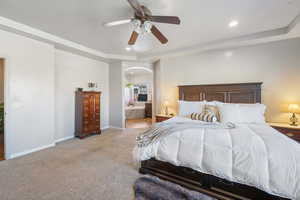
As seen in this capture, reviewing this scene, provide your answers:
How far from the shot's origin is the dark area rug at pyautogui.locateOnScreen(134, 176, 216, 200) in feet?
2.76

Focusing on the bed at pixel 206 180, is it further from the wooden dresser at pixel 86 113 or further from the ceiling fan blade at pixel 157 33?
the wooden dresser at pixel 86 113

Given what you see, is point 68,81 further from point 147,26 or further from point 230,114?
point 230,114

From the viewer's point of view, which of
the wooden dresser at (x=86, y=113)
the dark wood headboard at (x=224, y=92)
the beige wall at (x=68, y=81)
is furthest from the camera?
the wooden dresser at (x=86, y=113)

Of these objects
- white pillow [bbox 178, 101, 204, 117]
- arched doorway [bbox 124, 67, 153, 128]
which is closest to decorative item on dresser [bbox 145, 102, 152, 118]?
arched doorway [bbox 124, 67, 153, 128]

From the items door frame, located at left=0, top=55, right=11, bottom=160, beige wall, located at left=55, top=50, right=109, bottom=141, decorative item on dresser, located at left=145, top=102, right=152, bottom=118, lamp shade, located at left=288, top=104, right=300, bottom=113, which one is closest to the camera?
door frame, located at left=0, top=55, right=11, bottom=160

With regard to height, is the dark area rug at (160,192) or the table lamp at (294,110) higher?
the table lamp at (294,110)

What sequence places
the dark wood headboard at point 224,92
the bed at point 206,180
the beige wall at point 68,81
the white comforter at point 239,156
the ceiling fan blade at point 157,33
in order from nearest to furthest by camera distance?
the white comforter at point 239,156 → the bed at point 206,180 → the ceiling fan blade at point 157,33 → the dark wood headboard at point 224,92 → the beige wall at point 68,81

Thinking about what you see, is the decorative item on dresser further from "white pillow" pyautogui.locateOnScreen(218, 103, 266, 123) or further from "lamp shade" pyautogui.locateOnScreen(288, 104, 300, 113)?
"lamp shade" pyautogui.locateOnScreen(288, 104, 300, 113)

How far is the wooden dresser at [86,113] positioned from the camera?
4184 millimetres

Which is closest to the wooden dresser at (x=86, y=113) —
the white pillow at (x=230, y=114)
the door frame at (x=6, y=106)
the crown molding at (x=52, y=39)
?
the crown molding at (x=52, y=39)

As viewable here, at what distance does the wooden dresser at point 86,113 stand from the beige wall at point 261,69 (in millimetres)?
2849

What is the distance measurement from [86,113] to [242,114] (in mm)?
4023

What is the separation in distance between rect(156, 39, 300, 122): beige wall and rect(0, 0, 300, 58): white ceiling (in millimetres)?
651

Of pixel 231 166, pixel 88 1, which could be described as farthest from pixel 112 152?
pixel 88 1
